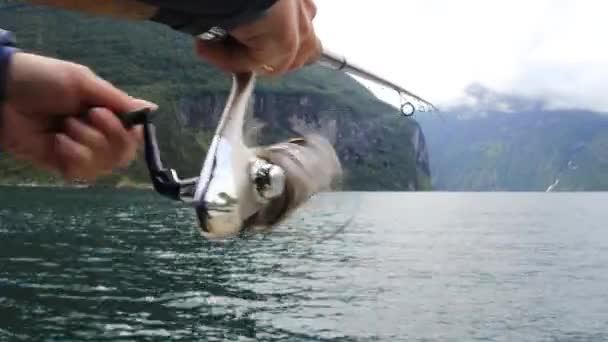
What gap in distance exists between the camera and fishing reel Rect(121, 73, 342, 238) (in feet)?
5.01

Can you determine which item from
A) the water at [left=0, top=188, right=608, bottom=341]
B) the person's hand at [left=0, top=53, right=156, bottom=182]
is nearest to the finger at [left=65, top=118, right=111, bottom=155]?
the person's hand at [left=0, top=53, right=156, bottom=182]

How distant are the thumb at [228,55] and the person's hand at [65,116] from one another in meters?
0.24

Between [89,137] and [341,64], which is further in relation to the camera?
[341,64]

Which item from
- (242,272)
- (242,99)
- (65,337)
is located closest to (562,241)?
(242,272)

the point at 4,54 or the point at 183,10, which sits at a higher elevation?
the point at 183,10

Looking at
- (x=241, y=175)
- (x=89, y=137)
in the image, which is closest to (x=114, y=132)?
(x=89, y=137)

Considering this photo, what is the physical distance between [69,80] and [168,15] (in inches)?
23.9

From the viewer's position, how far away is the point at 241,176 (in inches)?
63.1

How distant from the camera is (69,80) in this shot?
197 centimetres

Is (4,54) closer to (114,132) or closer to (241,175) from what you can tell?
(114,132)

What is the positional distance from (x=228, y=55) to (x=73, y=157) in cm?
53

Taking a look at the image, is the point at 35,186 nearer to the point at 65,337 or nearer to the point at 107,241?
the point at 107,241

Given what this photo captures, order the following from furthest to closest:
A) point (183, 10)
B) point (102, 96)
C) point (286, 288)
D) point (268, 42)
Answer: point (286, 288), point (102, 96), point (268, 42), point (183, 10)

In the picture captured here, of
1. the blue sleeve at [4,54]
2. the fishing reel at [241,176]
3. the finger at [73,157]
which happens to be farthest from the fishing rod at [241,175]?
the blue sleeve at [4,54]
